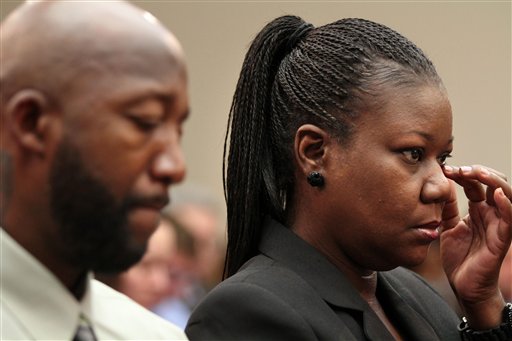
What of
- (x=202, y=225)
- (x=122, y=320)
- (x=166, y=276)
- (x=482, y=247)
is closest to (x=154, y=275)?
(x=166, y=276)

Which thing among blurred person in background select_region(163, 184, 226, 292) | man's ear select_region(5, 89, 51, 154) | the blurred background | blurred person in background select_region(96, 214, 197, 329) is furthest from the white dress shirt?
the blurred background

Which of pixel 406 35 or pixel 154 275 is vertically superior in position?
pixel 406 35

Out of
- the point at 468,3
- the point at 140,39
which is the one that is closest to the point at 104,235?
the point at 140,39

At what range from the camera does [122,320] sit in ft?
5.00

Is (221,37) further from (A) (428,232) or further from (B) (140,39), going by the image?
(B) (140,39)

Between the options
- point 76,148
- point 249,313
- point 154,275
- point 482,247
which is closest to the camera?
point 76,148

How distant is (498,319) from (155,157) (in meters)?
1.31

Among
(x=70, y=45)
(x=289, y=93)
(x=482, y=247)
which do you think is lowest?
(x=482, y=247)

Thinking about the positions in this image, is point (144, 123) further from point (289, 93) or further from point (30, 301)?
point (289, 93)

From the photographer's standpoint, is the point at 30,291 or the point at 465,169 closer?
the point at 30,291

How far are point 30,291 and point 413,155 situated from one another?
3.00ft

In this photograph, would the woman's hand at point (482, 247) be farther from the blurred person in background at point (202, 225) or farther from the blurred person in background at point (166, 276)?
the blurred person in background at point (202, 225)

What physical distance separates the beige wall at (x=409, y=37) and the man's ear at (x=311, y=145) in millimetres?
2957

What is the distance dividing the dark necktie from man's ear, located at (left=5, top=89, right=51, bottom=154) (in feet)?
0.79
